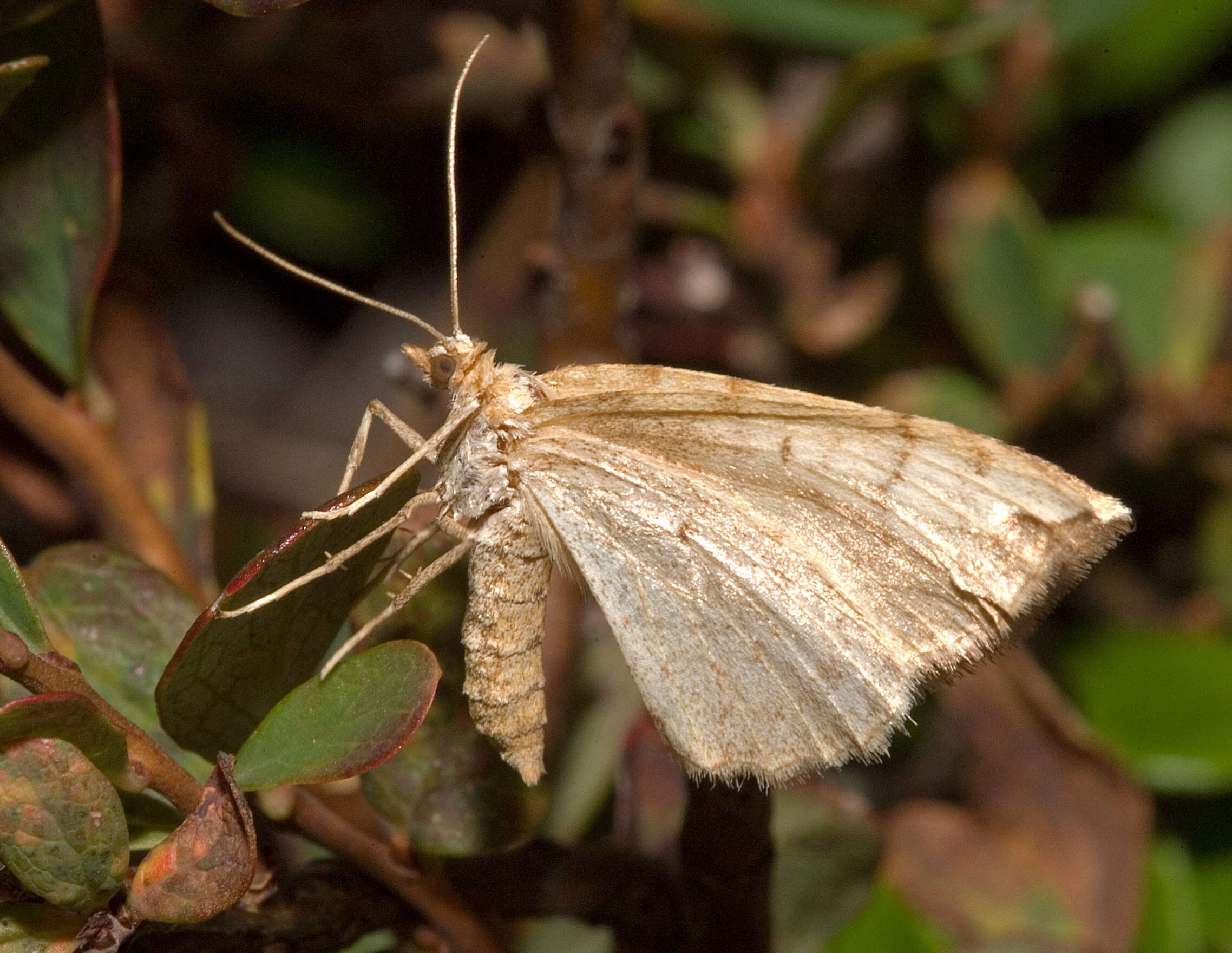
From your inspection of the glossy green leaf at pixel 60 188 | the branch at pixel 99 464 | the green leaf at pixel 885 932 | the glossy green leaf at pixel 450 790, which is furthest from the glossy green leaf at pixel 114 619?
the green leaf at pixel 885 932

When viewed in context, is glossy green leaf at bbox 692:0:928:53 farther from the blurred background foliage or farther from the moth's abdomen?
the moth's abdomen

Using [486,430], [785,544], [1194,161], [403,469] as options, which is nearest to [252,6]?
[403,469]

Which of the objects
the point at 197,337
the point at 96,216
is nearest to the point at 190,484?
the point at 96,216

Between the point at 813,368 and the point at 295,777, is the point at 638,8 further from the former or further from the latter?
the point at 295,777

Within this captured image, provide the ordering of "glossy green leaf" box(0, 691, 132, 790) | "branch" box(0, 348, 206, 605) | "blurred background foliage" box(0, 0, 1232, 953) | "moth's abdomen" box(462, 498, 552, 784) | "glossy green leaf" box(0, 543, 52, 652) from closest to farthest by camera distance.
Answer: "glossy green leaf" box(0, 691, 132, 790)
"glossy green leaf" box(0, 543, 52, 652)
"moth's abdomen" box(462, 498, 552, 784)
"branch" box(0, 348, 206, 605)
"blurred background foliage" box(0, 0, 1232, 953)

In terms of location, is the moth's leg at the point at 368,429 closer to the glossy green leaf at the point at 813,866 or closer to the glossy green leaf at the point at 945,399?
the glossy green leaf at the point at 813,866

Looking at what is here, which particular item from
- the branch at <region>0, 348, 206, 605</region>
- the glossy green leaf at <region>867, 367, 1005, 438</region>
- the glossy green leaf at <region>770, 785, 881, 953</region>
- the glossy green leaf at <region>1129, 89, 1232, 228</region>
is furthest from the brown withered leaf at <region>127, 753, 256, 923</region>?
the glossy green leaf at <region>1129, 89, 1232, 228</region>
